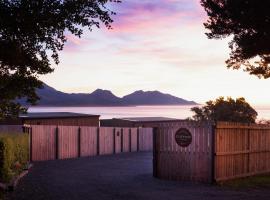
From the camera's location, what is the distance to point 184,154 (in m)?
22.7

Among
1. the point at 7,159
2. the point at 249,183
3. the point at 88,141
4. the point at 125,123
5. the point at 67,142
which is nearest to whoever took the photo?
the point at 7,159

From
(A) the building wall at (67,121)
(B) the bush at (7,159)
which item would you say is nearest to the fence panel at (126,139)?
(A) the building wall at (67,121)

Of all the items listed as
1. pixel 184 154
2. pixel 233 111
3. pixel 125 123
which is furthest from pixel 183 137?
pixel 233 111

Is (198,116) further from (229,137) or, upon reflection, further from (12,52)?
(12,52)

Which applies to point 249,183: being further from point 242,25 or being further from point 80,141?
point 80,141

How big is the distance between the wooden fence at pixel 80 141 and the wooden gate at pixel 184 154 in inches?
559

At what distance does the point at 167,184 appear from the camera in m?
21.2

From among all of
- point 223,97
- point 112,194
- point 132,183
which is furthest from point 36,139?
point 223,97

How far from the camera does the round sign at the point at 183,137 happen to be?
22.3m

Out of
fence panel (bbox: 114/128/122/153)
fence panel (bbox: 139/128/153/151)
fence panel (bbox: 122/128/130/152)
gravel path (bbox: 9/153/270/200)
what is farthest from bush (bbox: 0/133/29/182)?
fence panel (bbox: 139/128/153/151)

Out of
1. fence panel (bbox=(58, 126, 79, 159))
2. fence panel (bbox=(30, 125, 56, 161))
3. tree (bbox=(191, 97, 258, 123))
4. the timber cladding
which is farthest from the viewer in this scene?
tree (bbox=(191, 97, 258, 123))

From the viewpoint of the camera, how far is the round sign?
73.3 ft

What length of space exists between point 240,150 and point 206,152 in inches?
100

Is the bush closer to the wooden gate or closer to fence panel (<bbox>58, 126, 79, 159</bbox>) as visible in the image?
the wooden gate
